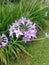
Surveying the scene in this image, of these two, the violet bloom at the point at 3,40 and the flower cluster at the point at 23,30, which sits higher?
the flower cluster at the point at 23,30

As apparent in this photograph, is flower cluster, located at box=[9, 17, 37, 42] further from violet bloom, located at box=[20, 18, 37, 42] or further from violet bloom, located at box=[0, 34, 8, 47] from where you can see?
violet bloom, located at box=[0, 34, 8, 47]

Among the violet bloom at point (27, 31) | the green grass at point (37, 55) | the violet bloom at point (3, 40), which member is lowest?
the green grass at point (37, 55)

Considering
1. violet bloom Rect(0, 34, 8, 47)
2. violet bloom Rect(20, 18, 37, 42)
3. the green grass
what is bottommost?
the green grass

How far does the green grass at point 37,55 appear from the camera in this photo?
403 cm

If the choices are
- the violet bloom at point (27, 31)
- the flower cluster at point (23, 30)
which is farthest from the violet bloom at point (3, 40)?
the violet bloom at point (27, 31)

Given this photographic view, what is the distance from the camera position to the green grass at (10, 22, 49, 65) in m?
4.03

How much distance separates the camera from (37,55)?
425cm

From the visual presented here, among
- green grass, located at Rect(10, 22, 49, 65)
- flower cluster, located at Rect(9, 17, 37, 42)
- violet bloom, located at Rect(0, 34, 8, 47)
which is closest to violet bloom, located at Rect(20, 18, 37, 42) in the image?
flower cluster, located at Rect(9, 17, 37, 42)

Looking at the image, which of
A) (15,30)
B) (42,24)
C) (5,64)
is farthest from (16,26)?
(42,24)

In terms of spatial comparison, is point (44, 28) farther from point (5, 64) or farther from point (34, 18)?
point (5, 64)

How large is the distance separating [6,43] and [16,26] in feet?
1.07

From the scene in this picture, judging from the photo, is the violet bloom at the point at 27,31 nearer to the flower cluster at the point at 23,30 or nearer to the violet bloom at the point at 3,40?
the flower cluster at the point at 23,30

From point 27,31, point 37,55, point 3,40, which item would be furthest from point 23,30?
point 37,55

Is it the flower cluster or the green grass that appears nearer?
the flower cluster
